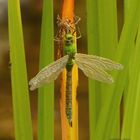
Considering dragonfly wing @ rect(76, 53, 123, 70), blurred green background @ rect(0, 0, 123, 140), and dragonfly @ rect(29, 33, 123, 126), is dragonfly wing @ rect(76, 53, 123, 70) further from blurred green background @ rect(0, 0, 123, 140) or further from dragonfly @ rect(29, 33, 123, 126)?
blurred green background @ rect(0, 0, 123, 140)

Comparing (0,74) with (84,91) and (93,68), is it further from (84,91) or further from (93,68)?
(93,68)

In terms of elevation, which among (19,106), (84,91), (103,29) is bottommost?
(84,91)

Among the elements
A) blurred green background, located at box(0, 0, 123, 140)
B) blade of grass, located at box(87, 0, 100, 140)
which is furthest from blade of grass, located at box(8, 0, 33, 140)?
blurred green background, located at box(0, 0, 123, 140)

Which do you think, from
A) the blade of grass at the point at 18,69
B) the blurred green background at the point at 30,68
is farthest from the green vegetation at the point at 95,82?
the blurred green background at the point at 30,68

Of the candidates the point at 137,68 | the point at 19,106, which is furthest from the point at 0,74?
the point at 137,68

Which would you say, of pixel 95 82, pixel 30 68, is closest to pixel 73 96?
pixel 95 82

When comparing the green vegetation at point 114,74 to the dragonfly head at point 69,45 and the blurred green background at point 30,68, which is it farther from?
the blurred green background at point 30,68

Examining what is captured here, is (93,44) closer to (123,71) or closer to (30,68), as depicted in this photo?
(123,71)
